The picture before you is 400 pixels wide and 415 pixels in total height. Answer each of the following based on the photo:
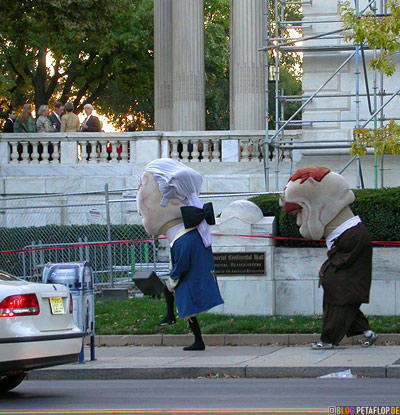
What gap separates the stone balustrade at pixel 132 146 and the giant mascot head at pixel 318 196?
1271 centimetres

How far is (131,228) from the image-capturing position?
770 inches

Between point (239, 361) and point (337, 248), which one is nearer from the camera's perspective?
point (239, 361)

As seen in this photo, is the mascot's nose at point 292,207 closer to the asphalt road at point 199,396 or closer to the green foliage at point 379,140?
the asphalt road at point 199,396

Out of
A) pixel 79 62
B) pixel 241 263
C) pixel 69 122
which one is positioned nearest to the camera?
pixel 241 263

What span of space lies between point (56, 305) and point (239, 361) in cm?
279

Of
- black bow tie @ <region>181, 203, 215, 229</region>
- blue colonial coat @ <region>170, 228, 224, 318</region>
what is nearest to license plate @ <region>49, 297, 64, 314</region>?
blue colonial coat @ <region>170, 228, 224, 318</region>

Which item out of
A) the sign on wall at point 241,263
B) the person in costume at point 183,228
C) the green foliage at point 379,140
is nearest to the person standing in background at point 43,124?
the green foliage at point 379,140

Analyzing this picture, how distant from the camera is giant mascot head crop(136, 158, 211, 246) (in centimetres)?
1313

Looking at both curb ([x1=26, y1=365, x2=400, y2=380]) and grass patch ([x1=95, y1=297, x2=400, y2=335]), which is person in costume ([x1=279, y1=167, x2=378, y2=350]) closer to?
grass patch ([x1=95, y1=297, x2=400, y2=335])

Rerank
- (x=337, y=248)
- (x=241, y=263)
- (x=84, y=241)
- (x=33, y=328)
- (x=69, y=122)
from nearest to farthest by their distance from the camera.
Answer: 1. (x=33, y=328)
2. (x=337, y=248)
3. (x=241, y=263)
4. (x=84, y=241)
5. (x=69, y=122)

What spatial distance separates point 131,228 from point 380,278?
19.5 ft

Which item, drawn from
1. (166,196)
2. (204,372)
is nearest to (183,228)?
(166,196)

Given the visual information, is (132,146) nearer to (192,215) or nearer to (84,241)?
(84,241)

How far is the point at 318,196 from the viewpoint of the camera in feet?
42.5
